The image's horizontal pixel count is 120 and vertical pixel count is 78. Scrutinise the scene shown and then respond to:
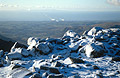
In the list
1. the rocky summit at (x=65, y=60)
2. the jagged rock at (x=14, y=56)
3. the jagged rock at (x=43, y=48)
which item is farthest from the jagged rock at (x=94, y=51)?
the jagged rock at (x=14, y=56)

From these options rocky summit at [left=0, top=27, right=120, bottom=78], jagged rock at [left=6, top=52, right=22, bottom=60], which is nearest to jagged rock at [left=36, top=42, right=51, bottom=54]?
rocky summit at [left=0, top=27, right=120, bottom=78]

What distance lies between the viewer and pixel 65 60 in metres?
14.8

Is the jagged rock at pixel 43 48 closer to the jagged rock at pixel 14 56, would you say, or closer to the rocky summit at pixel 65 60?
the rocky summit at pixel 65 60

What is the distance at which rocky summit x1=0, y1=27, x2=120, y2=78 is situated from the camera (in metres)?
11.1

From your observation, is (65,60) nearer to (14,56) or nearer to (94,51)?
(94,51)

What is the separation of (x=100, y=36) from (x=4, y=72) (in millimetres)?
19193

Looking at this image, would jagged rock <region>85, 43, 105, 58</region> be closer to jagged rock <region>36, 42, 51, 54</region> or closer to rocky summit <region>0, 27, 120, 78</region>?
rocky summit <region>0, 27, 120, 78</region>

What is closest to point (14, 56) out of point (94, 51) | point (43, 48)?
point (43, 48)

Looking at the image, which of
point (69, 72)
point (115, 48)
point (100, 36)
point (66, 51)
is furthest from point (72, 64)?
point (100, 36)

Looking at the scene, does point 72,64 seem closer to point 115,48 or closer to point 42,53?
point 42,53

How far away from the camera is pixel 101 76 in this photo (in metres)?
10.6

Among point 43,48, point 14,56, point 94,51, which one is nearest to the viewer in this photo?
point 14,56

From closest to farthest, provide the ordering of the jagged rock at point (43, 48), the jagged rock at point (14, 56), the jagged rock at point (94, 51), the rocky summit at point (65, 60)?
the rocky summit at point (65, 60)
the jagged rock at point (14, 56)
the jagged rock at point (94, 51)
the jagged rock at point (43, 48)

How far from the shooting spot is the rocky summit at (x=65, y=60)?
36.4 ft
